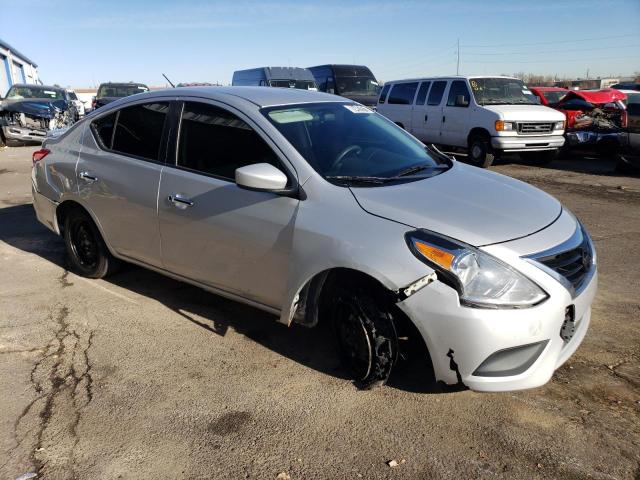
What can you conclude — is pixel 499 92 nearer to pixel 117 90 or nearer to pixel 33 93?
pixel 117 90

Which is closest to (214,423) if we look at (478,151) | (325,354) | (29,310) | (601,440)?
(325,354)

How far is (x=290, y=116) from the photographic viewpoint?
374 centimetres

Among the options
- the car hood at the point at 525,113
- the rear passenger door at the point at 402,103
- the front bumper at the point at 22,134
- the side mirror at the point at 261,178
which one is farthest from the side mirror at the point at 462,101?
the front bumper at the point at 22,134

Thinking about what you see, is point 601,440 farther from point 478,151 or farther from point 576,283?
Result: point 478,151

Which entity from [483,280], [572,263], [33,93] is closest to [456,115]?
[572,263]

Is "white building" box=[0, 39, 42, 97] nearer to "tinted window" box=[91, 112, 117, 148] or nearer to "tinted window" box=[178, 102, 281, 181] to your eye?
"tinted window" box=[91, 112, 117, 148]

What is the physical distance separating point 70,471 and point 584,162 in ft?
44.3

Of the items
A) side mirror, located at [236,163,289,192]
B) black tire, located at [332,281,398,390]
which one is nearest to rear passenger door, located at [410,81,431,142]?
side mirror, located at [236,163,289,192]

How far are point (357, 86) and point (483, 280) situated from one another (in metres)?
16.8

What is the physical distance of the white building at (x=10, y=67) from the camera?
38188mm

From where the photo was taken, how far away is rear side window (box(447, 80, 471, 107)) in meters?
12.3

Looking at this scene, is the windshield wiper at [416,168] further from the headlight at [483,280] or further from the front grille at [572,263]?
the front grille at [572,263]

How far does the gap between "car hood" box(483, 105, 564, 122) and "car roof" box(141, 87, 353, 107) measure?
8.12 meters

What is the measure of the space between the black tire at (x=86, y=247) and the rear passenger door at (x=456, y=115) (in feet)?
30.7
